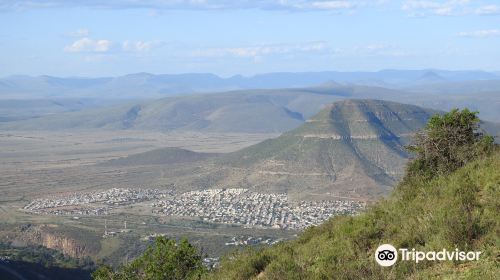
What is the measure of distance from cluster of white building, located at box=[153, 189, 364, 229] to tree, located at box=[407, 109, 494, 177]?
197ft

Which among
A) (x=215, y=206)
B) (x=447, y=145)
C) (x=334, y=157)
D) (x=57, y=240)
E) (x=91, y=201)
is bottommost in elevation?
(x=91, y=201)

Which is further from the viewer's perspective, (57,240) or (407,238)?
(57,240)

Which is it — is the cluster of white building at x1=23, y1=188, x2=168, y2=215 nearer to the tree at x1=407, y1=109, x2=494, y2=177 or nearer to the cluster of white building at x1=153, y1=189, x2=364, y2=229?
the cluster of white building at x1=153, y1=189, x2=364, y2=229

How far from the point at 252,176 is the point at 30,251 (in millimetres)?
67421

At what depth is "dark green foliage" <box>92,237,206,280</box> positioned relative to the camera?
21.4 m

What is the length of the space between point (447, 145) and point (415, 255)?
41.2 ft

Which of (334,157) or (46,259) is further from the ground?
(334,157)

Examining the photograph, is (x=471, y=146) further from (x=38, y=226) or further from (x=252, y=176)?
(x=252, y=176)

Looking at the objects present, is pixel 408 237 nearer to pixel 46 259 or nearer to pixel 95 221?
pixel 46 259

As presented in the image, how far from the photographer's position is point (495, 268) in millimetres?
10648

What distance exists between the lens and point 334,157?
132 meters

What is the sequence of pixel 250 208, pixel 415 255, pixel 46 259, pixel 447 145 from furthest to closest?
1. pixel 250 208
2. pixel 46 259
3. pixel 447 145
4. pixel 415 255

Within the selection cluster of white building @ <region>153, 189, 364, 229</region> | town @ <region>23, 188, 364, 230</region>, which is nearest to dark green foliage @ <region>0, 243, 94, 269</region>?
town @ <region>23, 188, 364, 230</region>

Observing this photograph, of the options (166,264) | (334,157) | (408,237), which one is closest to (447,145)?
(166,264)
